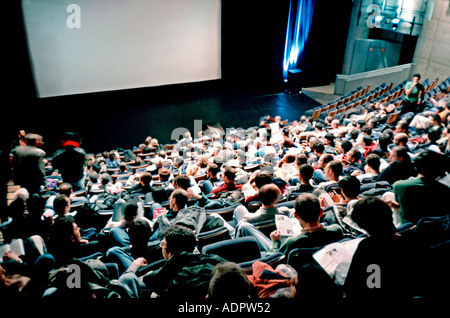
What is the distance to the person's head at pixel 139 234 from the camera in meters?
2.68

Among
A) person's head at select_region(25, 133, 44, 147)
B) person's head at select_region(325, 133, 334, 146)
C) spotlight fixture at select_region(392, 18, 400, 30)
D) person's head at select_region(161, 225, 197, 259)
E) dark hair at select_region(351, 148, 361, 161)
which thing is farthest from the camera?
spotlight fixture at select_region(392, 18, 400, 30)

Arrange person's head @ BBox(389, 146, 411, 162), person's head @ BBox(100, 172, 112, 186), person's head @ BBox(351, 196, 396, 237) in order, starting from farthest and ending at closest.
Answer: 1. person's head @ BBox(100, 172, 112, 186)
2. person's head @ BBox(389, 146, 411, 162)
3. person's head @ BBox(351, 196, 396, 237)

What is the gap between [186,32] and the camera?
1264 centimetres

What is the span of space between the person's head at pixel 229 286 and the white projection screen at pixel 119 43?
11569 mm

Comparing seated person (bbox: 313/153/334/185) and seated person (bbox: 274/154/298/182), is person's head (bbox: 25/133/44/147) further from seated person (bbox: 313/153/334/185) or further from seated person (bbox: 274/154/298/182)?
seated person (bbox: 313/153/334/185)

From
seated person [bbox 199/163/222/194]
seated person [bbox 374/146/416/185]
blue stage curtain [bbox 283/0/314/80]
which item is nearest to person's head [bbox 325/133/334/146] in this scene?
seated person [bbox 374/146/416/185]

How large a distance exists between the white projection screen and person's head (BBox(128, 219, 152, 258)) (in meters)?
10.5

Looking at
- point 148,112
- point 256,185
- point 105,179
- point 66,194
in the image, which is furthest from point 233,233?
point 148,112

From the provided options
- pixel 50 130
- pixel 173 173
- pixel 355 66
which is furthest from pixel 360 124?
pixel 50 130

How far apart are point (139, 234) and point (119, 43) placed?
1094 cm

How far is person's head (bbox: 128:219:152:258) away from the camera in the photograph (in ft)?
8.79

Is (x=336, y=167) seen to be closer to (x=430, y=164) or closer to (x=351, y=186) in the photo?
(x=351, y=186)

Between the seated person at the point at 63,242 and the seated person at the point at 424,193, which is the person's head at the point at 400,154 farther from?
the seated person at the point at 63,242

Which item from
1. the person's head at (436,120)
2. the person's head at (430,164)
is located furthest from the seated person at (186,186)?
the person's head at (436,120)
